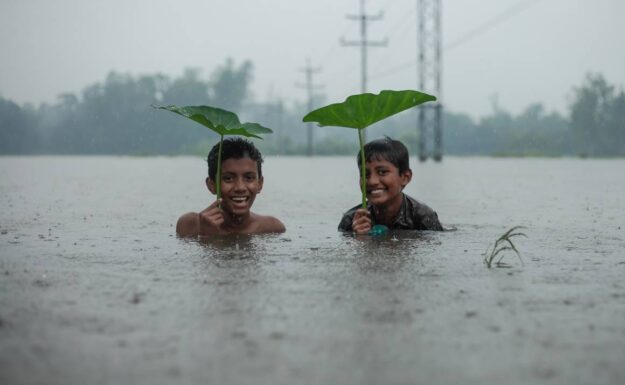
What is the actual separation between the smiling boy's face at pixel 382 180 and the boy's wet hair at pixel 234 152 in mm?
765

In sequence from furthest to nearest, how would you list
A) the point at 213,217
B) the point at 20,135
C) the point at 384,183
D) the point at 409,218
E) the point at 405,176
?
the point at 20,135
the point at 409,218
the point at 405,176
the point at 384,183
the point at 213,217

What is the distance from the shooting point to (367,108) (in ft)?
15.8

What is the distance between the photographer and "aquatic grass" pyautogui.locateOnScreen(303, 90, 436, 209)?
4691 millimetres

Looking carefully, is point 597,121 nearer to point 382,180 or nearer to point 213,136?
point 213,136

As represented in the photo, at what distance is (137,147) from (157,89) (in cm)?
1287

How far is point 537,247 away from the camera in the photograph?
434cm

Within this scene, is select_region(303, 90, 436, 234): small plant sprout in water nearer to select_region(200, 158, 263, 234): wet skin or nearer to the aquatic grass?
the aquatic grass

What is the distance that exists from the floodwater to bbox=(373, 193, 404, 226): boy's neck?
0.37 m

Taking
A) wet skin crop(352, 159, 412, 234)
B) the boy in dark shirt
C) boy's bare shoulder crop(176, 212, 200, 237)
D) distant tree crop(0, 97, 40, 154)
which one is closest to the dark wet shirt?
the boy in dark shirt

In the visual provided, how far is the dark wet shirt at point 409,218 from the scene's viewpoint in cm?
535

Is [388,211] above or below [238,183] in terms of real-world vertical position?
below

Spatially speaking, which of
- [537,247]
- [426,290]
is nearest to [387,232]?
[537,247]

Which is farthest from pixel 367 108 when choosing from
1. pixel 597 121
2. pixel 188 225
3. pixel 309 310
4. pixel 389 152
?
pixel 597 121

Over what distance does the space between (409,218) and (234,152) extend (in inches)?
53.5
